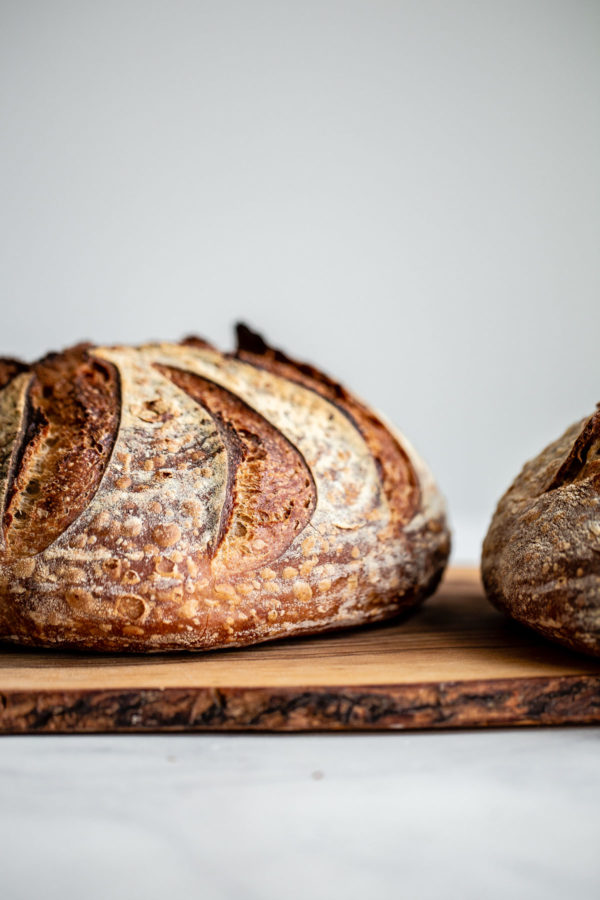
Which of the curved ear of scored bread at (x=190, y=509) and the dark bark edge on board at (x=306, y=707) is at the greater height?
the curved ear of scored bread at (x=190, y=509)

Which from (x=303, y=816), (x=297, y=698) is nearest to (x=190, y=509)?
(x=297, y=698)

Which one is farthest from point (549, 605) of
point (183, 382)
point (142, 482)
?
point (183, 382)

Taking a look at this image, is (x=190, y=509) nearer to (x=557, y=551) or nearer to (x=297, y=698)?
(x=297, y=698)

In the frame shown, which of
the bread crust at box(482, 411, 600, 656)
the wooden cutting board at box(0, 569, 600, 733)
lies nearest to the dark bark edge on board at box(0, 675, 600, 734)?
the wooden cutting board at box(0, 569, 600, 733)

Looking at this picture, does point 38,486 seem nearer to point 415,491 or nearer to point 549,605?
point 415,491

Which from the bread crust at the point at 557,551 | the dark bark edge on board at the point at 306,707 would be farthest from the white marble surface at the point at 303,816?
the bread crust at the point at 557,551

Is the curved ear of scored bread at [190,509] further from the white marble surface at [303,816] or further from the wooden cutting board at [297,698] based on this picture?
the white marble surface at [303,816]

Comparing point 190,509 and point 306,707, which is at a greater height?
point 190,509
